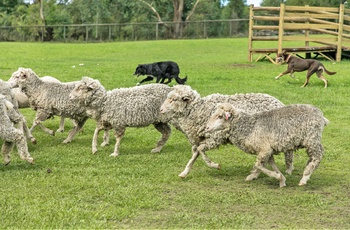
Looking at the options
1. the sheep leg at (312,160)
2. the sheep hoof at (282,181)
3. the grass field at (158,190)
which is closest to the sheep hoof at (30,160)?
the grass field at (158,190)

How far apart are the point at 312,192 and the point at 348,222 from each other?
102cm

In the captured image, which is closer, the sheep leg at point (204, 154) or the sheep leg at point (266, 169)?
the sheep leg at point (266, 169)

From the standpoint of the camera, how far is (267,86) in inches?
633

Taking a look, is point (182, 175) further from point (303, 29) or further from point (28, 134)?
point (303, 29)

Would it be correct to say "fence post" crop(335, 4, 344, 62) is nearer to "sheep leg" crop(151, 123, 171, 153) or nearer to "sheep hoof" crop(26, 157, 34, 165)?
"sheep leg" crop(151, 123, 171, 153)

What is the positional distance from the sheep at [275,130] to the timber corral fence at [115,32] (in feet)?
143

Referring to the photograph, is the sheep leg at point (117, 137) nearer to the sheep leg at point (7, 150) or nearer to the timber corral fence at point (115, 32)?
the sheep leg at point (7, 150)

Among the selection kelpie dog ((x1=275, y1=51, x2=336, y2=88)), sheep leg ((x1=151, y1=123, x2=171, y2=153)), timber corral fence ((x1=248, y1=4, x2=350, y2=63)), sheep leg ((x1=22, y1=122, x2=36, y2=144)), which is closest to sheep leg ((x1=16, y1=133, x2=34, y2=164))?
sheep leg ((x1=22, y1=122, x2=36, y2=144))

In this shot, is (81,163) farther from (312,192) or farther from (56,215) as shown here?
(312,192)

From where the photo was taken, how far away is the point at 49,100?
9.48 m

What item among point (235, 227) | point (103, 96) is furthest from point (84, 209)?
point (103, 96)

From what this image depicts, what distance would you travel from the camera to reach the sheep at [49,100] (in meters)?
9.34

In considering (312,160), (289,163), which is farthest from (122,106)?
(312,160)

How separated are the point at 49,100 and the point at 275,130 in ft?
14.7
